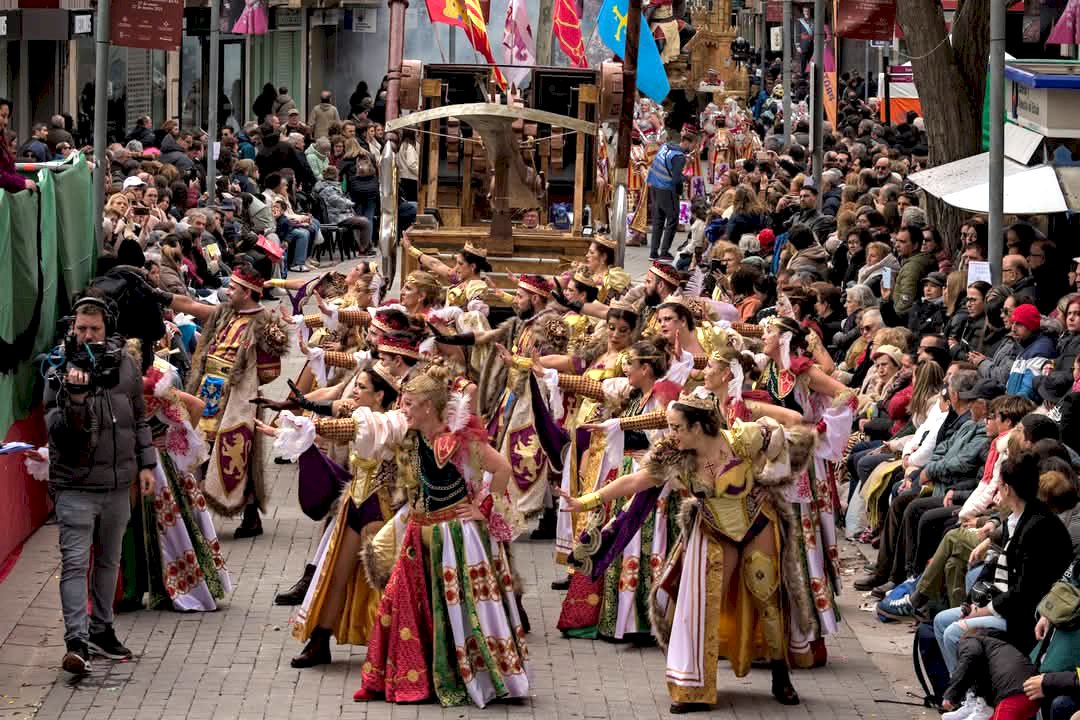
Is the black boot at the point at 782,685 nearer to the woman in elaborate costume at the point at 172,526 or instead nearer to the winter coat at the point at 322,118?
the woman in elaborate costume at the point at 172,526

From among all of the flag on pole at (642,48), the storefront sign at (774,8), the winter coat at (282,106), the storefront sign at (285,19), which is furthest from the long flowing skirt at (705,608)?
the storefront sign at (774,8)

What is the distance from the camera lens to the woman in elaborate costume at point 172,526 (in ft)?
37.4

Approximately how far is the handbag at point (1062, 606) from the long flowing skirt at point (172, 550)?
15.9 feet

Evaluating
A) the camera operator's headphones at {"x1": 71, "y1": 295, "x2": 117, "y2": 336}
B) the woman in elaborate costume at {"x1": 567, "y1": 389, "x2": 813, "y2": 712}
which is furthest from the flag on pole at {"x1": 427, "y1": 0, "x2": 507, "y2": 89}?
the woman in elaborate costume at {"x1": 567, "y1": 389, "x2": 813, "y2": 712}

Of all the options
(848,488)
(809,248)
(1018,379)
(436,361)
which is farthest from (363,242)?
(436,361)

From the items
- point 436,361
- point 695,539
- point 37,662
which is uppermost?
point 436,361

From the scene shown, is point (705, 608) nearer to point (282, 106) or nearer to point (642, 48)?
point (642, 48)

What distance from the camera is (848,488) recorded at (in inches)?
611

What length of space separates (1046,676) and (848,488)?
689 centimetres

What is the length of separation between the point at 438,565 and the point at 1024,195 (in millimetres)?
9100

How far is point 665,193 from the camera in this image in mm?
29359

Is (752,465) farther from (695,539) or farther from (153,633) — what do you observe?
(153,633)

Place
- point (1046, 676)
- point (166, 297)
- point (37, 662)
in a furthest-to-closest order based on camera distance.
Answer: point (166, 297), point (37, 662), point (1046, 676)

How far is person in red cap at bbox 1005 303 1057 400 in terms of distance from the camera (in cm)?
1283
